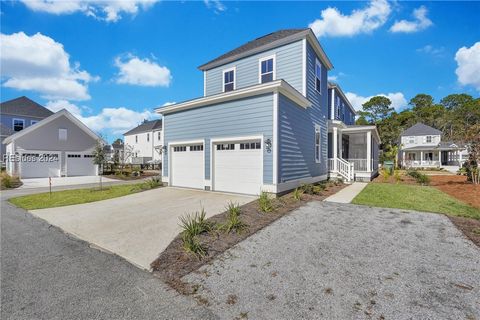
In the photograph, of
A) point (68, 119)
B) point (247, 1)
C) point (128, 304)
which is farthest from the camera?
point (68, 119)

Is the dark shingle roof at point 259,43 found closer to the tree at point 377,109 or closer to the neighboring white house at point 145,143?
the neighboring white house at point 145,143

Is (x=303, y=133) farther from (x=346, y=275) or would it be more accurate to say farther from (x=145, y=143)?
(x=145, y=143)

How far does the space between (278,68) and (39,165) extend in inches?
922

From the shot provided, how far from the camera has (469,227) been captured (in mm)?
5402

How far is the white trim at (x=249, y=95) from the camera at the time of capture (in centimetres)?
835

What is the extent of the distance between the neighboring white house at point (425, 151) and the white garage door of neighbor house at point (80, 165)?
43.0 metres

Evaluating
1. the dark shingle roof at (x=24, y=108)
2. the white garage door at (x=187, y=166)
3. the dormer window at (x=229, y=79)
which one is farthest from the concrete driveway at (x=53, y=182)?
the dark shingle roof at (x=24, y=108)

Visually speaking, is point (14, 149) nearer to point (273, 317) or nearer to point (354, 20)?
point (273, 317)

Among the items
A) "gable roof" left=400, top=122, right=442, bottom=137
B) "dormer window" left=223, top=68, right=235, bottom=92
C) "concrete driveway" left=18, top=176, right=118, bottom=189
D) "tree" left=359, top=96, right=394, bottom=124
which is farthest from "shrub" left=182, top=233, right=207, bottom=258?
"tree" left=359, top=96, right=394, bottom=124

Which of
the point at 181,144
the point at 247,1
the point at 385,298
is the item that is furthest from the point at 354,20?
the point at 385,298

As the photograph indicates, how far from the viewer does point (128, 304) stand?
271 cm

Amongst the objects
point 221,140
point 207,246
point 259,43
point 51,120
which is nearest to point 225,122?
point 221,140

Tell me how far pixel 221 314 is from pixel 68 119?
27.1 metres

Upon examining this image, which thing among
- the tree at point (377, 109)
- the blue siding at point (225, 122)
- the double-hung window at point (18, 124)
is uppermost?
the tree at point (377, 109)
